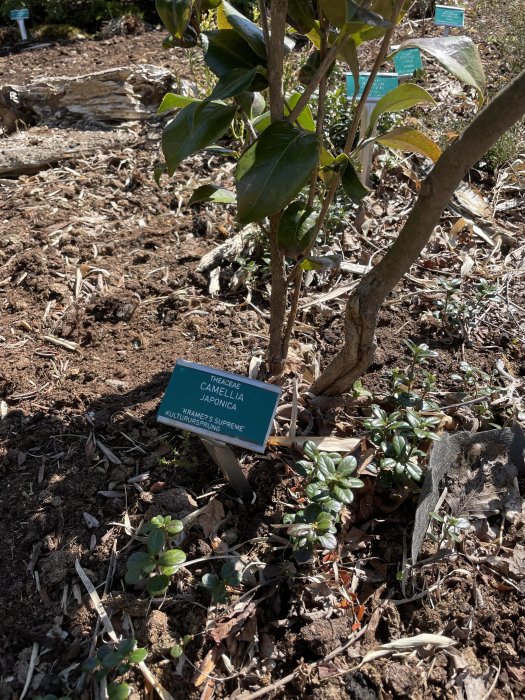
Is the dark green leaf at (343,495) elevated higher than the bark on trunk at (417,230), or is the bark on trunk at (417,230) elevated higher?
the bark on trunk at (417,230)

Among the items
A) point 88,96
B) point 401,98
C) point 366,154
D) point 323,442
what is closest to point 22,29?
point 88,96

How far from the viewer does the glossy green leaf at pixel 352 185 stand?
154 centimetres

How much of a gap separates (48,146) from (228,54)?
251cm

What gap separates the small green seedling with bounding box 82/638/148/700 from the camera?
4.48 ft

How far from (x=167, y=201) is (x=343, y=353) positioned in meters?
1.81

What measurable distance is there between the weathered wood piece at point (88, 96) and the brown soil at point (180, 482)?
1.27 metres

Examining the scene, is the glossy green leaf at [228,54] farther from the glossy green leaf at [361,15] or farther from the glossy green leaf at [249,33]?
the glossy green leaf at [361,15]

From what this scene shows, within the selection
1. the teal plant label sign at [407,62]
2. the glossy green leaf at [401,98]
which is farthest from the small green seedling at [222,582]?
the teal plant label sign at [407,62]

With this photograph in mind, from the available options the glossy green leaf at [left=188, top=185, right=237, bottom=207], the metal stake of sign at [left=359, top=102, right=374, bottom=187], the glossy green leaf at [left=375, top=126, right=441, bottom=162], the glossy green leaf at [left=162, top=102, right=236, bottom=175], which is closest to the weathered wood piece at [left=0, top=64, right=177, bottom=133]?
the metal stake of sign at [left=359, top=102, right=374, bottom=187]

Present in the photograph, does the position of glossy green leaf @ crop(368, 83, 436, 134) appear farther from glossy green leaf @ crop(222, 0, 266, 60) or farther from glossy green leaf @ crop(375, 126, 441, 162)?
glossy green leaf @ crop(222, 0, 266, 60)

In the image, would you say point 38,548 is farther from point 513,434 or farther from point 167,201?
point 167,201

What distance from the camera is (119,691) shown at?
4.47 ft

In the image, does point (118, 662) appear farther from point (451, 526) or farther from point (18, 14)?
point (18, 14)

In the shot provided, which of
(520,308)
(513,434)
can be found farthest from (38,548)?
(520,308)
